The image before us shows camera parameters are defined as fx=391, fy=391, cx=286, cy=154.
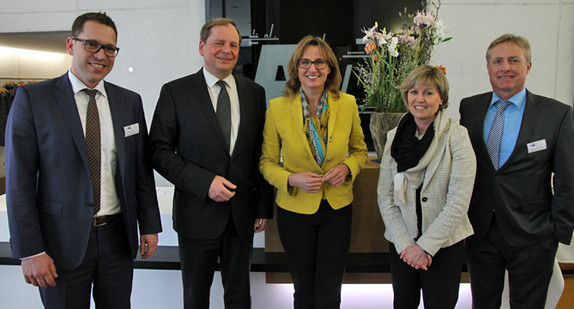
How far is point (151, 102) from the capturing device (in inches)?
183

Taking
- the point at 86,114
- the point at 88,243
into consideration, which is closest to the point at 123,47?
the point at 86,114

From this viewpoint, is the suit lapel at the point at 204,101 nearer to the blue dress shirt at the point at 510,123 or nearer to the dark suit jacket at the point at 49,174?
the dark suit jacket at the point at 49,174

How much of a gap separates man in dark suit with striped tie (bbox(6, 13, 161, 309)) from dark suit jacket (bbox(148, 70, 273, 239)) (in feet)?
0.45

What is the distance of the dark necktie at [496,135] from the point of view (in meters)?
2.08

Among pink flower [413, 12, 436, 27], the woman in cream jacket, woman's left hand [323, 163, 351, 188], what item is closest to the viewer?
the woman in cream jacket

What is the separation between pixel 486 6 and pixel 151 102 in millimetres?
3960

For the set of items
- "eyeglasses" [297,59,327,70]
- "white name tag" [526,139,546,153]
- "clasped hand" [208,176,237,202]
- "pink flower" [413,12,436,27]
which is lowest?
"clasped hand" [208,176,237,202]

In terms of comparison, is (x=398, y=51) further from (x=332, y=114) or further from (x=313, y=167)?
(x=313, y=167)

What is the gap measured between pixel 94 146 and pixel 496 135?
80.1 inches

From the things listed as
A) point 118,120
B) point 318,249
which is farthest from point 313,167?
point 118,120

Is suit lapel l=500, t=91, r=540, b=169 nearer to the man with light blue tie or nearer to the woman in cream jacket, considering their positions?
the man with light blue tie

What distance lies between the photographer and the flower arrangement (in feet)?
8.36

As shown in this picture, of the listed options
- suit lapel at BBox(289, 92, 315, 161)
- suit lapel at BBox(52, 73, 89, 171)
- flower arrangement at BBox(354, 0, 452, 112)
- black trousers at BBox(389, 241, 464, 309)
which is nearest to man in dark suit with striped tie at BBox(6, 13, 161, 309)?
suit lapel at BBox(52, 73, 89, 171)

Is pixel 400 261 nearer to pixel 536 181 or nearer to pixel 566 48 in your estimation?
pixel 536 181
